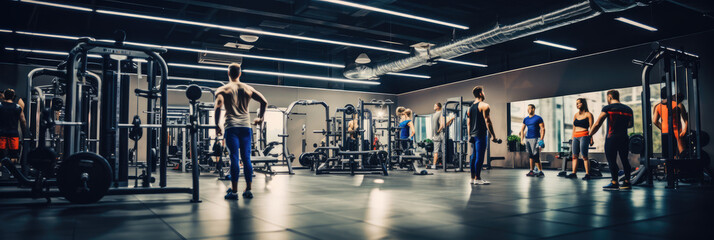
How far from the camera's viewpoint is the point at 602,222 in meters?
2.82

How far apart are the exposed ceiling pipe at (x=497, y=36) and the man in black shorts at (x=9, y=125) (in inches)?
321

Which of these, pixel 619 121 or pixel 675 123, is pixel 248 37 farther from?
pixel 675 123

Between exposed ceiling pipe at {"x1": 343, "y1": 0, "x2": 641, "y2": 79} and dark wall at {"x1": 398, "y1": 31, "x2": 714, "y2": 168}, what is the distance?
320 centimetres

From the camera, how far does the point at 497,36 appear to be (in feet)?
28.7

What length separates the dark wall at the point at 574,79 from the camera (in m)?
8.88

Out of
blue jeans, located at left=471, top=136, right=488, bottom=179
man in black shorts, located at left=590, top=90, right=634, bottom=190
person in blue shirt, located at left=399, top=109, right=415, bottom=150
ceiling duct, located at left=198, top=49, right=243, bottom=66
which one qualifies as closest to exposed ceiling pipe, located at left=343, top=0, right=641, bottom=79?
person in blue shirt, located at left=399, top=109, right=415, bottom=150

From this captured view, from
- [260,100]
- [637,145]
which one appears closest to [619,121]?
[637,145]

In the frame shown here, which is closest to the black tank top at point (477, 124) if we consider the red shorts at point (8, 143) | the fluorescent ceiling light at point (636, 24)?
the fluorescent ceiling light at point (636, 24)

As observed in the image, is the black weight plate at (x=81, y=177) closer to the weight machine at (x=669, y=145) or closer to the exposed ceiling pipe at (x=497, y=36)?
the weight machine at (x=669, y=145)

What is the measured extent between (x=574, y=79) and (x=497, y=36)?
3759 mm

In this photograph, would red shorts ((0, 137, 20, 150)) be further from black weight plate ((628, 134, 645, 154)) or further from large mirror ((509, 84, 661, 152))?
large mirror ((509, 84, 661, 152))

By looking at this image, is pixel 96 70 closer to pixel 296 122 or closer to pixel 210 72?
pixel 210 72

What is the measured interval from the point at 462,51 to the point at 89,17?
857cm

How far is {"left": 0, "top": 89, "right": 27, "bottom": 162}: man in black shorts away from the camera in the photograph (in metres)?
6.12
